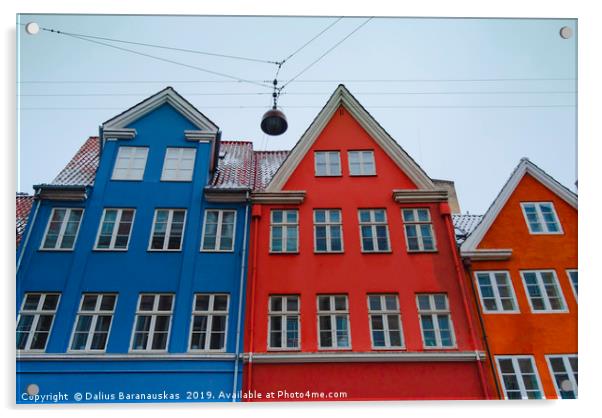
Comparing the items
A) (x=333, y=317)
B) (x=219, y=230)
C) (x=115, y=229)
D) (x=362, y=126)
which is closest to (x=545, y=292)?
(x=333, y=317)

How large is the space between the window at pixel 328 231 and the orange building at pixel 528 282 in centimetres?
297

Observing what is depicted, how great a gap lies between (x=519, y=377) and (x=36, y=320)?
32.8 feet

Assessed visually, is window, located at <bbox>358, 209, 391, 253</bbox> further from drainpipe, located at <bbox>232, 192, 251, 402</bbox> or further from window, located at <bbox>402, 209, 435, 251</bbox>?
drainpipe, located at <bbox>232, 192, 251, 402</bbox>

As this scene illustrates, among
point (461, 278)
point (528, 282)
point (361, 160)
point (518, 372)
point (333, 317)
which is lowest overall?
point (518, 372)

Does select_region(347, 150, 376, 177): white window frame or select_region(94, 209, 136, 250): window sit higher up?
select_region(347, 150, 376, 177): white window frame

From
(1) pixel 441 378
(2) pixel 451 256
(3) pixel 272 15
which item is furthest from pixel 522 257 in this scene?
(3) pixel 272 15

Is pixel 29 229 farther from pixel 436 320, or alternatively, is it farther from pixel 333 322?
pixel 436 320

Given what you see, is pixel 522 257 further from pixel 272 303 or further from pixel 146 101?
pixel 146 101

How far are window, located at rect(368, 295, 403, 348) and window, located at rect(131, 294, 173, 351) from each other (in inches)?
173

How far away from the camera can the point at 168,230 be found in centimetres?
1141

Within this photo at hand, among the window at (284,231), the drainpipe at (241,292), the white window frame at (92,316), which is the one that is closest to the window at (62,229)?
the white window frame at (92,316)

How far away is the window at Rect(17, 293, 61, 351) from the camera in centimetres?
975

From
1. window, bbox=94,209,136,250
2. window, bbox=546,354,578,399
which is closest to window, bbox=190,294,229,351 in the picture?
window, bbox=94,209,136,250

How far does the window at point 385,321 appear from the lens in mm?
10047
